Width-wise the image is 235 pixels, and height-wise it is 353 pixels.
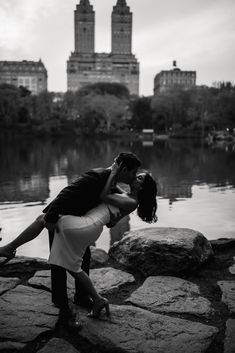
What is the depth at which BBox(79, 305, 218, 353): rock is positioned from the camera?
269 centimetres

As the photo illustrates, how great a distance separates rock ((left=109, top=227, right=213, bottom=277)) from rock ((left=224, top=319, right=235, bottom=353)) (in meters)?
1.11

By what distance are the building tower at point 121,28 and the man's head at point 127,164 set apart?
16705 cm

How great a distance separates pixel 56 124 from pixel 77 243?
6551cm

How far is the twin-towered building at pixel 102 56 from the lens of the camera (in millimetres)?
151000

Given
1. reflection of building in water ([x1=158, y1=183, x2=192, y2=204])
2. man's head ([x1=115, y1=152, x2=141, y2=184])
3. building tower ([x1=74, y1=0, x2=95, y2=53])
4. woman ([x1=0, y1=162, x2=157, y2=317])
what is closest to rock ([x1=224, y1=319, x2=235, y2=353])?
woman ([x1=0, y1=162, x2=157, y2=317])

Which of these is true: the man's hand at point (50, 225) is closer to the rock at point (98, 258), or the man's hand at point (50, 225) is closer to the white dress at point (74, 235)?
the white dress at point (74, 235)

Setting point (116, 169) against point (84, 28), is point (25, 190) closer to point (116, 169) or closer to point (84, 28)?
point (116, 169)

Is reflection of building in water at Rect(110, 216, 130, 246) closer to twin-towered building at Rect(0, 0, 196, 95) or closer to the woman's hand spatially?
the woman's hand

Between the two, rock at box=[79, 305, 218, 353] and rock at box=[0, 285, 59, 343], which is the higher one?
rock at box=[0, 285, 59, 343]

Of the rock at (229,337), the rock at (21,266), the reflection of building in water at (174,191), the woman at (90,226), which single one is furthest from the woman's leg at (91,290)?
the reflection of building in water at (174,191)

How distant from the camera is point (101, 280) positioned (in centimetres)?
393

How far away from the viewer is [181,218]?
8523mm

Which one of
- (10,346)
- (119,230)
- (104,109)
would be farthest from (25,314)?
(104,109)

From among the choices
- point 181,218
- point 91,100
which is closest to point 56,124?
point 91,100
